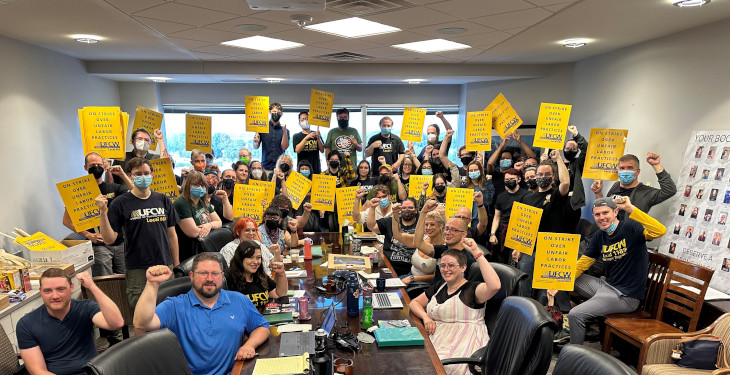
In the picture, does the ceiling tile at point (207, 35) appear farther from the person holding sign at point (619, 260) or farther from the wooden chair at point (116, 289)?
the person holding sign at point (619, 260)

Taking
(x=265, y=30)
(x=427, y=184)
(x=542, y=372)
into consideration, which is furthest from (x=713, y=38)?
(x=265, y=30)

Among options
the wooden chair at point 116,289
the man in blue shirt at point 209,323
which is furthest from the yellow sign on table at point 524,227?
the wooden chair at point 116,289

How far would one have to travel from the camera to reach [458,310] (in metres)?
3.28

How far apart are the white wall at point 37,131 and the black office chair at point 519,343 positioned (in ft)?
17.8

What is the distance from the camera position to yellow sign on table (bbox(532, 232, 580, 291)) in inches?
149

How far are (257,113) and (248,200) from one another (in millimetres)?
1734

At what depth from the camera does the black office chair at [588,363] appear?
197 cm

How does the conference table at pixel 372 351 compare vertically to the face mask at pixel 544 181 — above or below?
below

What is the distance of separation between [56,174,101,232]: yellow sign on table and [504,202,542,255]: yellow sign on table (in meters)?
4.16

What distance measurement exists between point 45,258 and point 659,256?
6.01 metres

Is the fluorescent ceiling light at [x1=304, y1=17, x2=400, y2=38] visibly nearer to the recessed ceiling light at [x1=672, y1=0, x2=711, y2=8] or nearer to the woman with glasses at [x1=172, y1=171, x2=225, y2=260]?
the woman with glasses at [x1=172, y1=171, x2=225, y2=260]

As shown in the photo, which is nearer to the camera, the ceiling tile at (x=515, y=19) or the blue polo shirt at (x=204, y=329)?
the blue polo shirt at (x=204, y=329)

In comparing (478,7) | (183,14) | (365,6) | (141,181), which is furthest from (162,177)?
(478,7)

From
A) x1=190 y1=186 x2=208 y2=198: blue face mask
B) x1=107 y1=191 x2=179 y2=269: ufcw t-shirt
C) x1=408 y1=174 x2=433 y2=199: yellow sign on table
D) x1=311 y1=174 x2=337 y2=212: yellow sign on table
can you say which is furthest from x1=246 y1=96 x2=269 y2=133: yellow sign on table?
x1=107 y1=191 x2=179 y2=269: ufcw t-shirt
